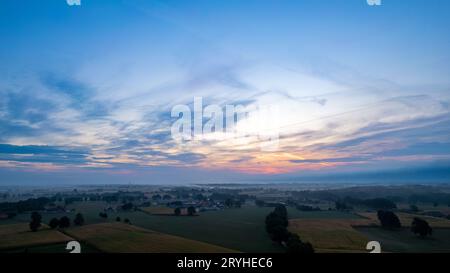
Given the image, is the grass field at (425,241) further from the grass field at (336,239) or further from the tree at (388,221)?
the tree at (388,221)

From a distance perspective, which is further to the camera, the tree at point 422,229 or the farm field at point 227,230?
the farm field at point 227,230

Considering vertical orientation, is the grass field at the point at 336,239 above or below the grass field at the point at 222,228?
above

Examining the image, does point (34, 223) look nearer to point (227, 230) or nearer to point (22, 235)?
point (22, 235)

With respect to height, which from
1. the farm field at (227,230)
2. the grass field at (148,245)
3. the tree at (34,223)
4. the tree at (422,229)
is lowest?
the farm field at (227,230)

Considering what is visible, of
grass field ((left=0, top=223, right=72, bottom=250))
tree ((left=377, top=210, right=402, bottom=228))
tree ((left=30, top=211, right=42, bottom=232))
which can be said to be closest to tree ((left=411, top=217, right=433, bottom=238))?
tree ((left=377, top=210, right=402, bottom=228))

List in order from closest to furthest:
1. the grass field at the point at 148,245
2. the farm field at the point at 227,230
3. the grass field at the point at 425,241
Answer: the grass field at the point at 148,245 < the grass field at the point at 425,241 < the farm field at the point at 227,230

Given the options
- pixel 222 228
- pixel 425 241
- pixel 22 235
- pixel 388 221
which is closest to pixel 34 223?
pixel 22 235

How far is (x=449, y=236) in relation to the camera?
6473 millimetres

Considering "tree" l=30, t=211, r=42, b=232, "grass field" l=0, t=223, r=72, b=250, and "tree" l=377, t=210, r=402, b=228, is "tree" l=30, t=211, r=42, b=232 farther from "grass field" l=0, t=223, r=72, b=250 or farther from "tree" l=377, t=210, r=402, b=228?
"tree" l=377, t=210, r=402, b=228

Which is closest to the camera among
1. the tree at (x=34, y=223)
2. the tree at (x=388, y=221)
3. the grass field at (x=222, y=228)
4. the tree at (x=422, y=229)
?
the tree at (x=422, y=229)

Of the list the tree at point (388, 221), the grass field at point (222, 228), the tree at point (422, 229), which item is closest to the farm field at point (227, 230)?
the grass field at point (222, 228)
